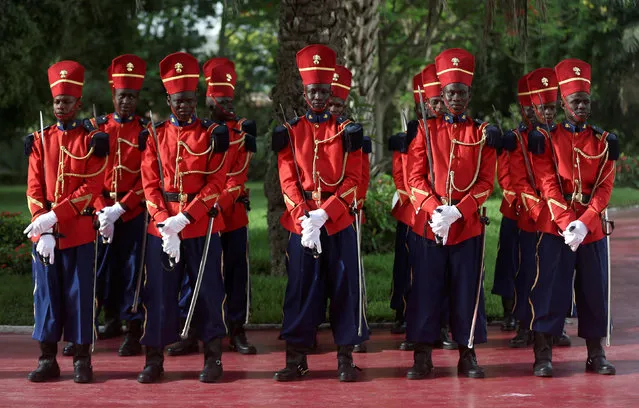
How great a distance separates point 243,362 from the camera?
28.5ft

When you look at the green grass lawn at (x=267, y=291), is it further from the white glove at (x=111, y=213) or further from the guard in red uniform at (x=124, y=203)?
the white glove at (x=111, y=213)

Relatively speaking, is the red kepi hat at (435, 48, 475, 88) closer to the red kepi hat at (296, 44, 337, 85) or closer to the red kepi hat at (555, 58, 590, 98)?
the red kepi hat at (555, 58, 590, 98)

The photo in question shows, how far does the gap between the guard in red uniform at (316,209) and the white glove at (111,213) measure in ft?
4.91

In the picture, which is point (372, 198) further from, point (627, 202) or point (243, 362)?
point (627, 202)

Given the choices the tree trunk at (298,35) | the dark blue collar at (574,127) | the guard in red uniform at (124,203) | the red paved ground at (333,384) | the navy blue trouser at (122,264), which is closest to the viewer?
the red paved ground at (333,384)

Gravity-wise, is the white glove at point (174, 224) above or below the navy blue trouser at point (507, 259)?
above

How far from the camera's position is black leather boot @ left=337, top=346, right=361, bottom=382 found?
788cm

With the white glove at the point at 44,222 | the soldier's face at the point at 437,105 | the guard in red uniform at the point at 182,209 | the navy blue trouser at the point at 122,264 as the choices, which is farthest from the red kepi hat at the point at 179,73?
the soldier's face at the point at 437,105

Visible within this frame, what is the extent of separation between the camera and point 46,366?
26.1 ft

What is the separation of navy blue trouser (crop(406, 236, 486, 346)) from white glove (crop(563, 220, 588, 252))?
0.68 meters

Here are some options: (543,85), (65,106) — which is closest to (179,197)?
(65,106)

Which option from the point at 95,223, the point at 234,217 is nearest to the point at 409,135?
the point at 234,217

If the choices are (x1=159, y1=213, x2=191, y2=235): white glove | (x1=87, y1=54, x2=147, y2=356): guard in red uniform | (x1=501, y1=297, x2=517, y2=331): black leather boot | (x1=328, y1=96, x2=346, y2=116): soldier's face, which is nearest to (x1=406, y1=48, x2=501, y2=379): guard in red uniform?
(x1=328, y1=96, x2=346, y2=116): soldier's face

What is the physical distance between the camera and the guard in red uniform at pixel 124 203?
8.90 metres
